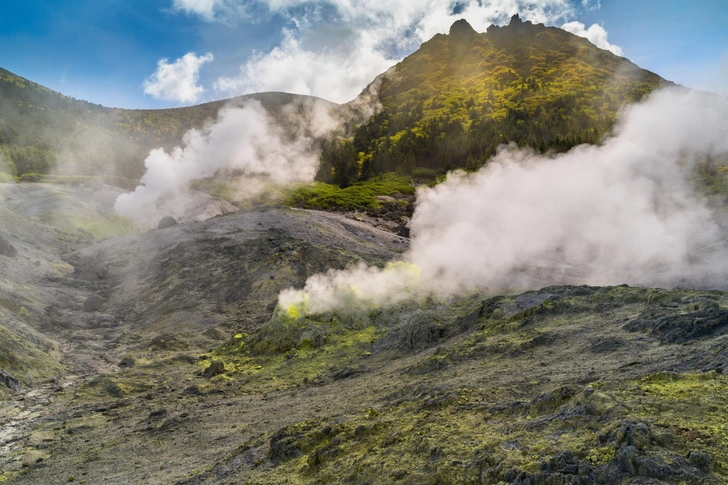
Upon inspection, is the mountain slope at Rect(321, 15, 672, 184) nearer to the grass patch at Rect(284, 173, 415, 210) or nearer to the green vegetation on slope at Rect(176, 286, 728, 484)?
the grass patch at Rect(284, 173, 415, 210)

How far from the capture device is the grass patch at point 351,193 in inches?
2982

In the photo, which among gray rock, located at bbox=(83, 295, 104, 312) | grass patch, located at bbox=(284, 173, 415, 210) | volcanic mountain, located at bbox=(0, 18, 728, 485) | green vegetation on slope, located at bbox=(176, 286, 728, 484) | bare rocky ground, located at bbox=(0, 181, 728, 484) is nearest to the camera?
green vegetation on slope, located at bbox=(176, 286, 728, 484)

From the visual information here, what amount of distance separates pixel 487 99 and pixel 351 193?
70.6 metres

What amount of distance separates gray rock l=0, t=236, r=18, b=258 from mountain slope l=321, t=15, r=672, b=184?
2540 inches

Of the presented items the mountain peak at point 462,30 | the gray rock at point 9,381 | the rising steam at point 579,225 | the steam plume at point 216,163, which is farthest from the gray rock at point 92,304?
the mountain peak at point 462,30

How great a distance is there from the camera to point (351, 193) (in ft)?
272

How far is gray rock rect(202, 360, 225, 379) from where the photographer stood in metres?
20.8

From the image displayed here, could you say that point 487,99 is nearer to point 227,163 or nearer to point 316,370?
point 227,163

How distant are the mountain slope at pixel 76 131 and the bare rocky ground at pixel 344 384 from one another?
72.2m

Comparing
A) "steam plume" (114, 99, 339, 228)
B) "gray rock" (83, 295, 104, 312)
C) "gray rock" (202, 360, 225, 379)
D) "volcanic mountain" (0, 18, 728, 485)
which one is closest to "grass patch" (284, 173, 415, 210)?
"steam plume" (114, 99, 339, 228)

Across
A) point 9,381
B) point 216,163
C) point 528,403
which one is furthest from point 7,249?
point 216,163

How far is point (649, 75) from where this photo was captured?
14275cm

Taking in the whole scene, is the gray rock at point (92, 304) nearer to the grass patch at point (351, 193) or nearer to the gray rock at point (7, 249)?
the gray rock at point (7, 249)

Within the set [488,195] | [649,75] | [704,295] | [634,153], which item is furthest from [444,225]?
[649,75]
